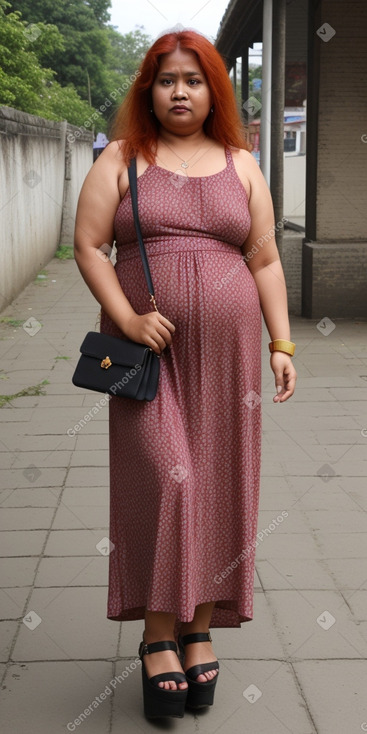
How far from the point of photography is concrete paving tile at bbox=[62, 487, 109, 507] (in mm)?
4715

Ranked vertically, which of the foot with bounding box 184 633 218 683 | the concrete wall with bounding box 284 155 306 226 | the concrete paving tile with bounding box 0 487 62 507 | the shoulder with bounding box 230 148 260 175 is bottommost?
the concrete wall with bounding box 284 155 306 226

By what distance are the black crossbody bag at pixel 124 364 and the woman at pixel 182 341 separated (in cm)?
2

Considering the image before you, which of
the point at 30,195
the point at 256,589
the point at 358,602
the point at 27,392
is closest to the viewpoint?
the point at 358,602

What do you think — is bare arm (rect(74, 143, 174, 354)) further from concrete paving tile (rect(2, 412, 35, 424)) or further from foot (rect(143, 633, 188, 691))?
concrete paving tile (rect(2, 412, 35, 424))

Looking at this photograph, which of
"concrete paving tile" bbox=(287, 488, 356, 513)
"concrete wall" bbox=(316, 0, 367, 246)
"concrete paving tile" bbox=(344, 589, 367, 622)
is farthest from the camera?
"concrete wall" bbox=(316, 0, 367, 246)

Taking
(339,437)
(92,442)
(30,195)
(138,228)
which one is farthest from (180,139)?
(30,195)

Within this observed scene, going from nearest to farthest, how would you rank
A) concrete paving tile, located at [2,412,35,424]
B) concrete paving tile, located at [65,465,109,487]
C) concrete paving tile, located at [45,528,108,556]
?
concrete paving tile, located at [45,528,108,556], concrete paving tile, located at [65,465,109,487], concrete paving tile, located at [2,412,35,424]

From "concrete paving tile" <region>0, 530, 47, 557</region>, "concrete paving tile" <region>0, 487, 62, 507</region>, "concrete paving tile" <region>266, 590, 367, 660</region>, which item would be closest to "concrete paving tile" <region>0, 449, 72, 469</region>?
"concrete paving tile" <region>0, 487, 62, 507</region>

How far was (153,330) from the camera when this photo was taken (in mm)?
2766

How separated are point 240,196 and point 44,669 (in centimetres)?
156

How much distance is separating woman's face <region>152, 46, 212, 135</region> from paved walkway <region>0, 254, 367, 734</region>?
1.65m

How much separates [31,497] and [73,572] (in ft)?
3.13

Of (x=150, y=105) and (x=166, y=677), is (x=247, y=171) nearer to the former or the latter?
(x=150, y=105)

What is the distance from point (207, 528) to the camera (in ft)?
9.68
